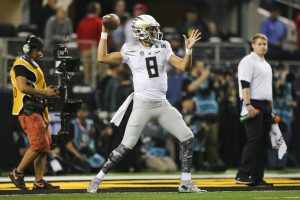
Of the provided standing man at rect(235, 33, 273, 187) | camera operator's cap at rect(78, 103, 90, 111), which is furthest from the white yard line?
standing man at rect(235, 33, 273, 187)

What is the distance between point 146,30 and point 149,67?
1.46ft

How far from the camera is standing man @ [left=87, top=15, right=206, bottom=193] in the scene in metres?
12.1

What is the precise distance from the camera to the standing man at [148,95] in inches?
477

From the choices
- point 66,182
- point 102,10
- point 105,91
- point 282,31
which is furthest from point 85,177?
point 102,10

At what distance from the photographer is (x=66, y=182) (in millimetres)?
14367

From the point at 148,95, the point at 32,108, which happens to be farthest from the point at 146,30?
the point at 32,108

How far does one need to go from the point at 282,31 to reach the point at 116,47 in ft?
12.5

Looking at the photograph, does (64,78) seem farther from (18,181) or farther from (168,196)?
(168,196)

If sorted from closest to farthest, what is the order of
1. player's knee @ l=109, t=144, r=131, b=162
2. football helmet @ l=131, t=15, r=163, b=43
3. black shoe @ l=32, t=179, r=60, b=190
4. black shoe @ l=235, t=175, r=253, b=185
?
1. player's knee @ l=109, t=144, r=131, b=162
2. football helmet @ l=131, t=15, r=163, b=43
3. black shoe @ l=32, t=179, r=60, b=190
4. black shoe @ l=235, t=175, r=253, b=185

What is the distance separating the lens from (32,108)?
12.8 m

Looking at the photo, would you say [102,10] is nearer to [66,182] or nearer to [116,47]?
[116,47]

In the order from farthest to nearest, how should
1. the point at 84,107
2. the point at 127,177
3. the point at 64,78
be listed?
the point at 84,107 < the point at 127,177 < the point at 64,78

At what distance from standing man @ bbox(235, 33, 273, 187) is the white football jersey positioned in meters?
1.64

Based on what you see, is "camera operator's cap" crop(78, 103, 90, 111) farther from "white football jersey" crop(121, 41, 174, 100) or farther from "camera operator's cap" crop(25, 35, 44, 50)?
"white football jersey" crop(121, 41, 174, 100)
